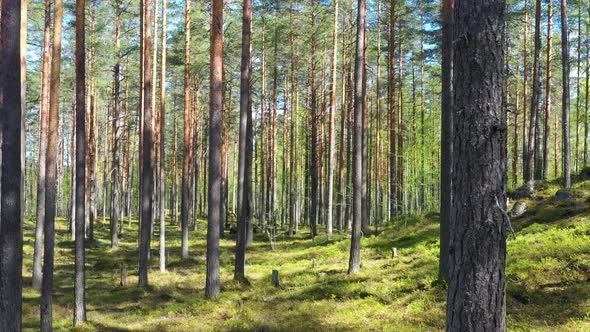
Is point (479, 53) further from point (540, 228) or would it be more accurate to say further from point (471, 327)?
point (540, 228)

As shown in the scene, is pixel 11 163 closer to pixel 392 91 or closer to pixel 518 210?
pixel 518 210

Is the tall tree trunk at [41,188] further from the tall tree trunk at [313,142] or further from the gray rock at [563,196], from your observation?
the gray rock at [563,196]

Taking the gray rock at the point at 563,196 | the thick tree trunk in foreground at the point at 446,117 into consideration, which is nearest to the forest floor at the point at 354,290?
the gray rock at the point at 563,196

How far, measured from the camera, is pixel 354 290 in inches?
488

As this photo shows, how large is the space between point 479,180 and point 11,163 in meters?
7.39

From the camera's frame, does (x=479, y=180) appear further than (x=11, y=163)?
No

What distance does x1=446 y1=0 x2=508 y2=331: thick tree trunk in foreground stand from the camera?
382 cm

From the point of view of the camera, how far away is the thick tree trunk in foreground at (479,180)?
3822mm

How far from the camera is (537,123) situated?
72.5 feet

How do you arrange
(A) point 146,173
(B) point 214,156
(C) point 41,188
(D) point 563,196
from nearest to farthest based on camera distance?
1. (B) point 214,156
2. (A) point 146,173
3. (C) point 41,188
4. (D) point 563,196

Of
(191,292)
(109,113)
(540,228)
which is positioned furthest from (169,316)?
(109,113)

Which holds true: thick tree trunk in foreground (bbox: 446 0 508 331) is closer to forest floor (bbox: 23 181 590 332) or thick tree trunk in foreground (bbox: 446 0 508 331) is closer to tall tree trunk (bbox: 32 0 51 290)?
forest floor (bbox: 23 181 590 332)

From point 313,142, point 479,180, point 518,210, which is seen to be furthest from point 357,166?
point 313,142

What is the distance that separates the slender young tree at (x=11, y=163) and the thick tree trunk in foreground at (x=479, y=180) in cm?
702
